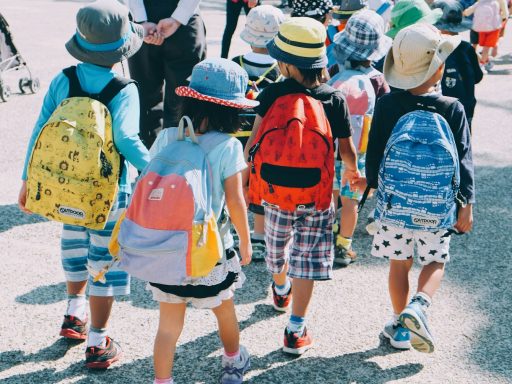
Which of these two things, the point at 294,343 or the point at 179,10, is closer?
the point at 294,343

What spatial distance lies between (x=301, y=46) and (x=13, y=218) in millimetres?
2743

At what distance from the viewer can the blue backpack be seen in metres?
3.16

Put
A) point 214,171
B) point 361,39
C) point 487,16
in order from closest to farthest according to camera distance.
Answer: point 214,171 → point 361,39 → point 487,16

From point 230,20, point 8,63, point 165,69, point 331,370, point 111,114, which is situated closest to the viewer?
point 111,114

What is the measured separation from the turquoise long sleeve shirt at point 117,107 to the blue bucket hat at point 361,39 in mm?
1645

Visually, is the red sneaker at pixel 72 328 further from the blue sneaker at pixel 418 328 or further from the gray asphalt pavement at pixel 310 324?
the blue sneaker at pixel 418 328

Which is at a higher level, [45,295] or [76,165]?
[76,165]

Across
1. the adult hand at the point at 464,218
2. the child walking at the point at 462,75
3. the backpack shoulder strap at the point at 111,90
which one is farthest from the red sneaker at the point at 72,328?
the child walking at the point at 462,75

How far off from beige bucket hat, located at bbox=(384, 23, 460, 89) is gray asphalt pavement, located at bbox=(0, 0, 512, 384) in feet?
4.50

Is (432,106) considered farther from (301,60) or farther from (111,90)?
(111,90)

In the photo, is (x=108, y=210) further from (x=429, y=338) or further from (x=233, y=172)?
(x=429, y=338)

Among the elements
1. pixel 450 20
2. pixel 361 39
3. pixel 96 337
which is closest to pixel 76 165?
pixel 96 337

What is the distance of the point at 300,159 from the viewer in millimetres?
3303

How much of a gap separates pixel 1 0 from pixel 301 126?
1388 centimetres
